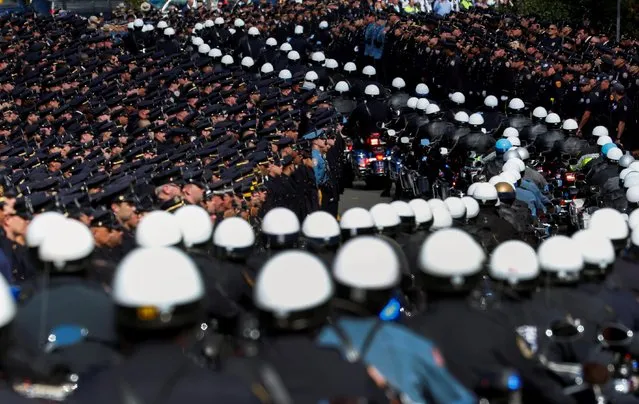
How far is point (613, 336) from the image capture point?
6.97 m

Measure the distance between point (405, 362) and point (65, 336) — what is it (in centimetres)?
184

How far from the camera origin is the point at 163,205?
36.0 feet

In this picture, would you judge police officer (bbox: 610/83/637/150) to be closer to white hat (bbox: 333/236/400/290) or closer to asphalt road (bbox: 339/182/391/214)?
asphalt road (bbox: 339/182/391/214)

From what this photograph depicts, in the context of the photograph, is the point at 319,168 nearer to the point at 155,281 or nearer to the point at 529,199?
the point at 529,199

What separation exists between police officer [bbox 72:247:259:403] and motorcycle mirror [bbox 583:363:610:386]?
2117 mm

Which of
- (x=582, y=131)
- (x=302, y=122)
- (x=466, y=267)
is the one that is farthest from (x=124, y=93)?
(x=466, y=267)

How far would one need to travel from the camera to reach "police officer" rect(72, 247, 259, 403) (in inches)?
183

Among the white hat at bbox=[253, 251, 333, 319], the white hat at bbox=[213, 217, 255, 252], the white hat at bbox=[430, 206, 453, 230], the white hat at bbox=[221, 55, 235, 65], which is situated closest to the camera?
the white hat at bbox=[253, 251, 333, 319]

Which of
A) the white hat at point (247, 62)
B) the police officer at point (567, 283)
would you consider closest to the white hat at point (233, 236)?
the police officer at point (567, 283)

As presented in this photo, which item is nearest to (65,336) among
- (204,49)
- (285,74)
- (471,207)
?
(471,207)

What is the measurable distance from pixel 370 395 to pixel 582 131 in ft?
54.8

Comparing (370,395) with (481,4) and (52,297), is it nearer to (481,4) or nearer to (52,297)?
(52,297)

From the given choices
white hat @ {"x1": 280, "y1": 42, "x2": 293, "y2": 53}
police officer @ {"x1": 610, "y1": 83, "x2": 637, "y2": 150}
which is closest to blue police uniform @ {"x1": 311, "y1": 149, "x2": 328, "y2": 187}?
police officer @ {"x1": 610, "y1": 83, "x2": 637, "y2": 150}

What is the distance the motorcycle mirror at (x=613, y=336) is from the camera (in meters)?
6.95
